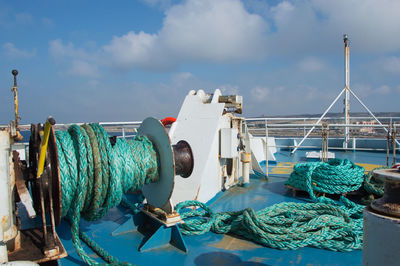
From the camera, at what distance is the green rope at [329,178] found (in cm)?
411

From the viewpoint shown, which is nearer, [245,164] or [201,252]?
[201,252]

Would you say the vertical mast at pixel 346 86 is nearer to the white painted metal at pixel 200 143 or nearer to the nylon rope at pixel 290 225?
the nylon rope at pixel 290 225

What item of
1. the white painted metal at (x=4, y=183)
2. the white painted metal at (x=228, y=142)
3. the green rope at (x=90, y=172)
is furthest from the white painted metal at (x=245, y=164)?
the white painted metal at (x=4, y=183)

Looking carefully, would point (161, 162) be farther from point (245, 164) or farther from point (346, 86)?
point (346, 86)

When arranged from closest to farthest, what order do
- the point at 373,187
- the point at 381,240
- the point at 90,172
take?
the point at 381,240
the point at 90,172
the point at 373,187

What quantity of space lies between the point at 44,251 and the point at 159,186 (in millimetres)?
1154

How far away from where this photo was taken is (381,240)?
4.29ft

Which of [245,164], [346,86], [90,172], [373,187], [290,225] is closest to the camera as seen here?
[90,172]

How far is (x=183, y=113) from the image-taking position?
4.66m

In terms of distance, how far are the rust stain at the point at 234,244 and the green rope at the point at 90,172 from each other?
3.35 ft

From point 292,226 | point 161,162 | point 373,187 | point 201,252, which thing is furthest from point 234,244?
point 373,187

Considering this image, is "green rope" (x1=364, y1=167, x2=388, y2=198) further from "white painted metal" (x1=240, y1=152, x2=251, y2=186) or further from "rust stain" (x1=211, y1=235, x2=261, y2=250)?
"rust stain" (x1=211, y1=235, x2=261, y2=250)

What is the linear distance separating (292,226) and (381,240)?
174cm

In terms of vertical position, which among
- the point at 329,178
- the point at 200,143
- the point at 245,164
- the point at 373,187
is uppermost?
the point at 200,143
